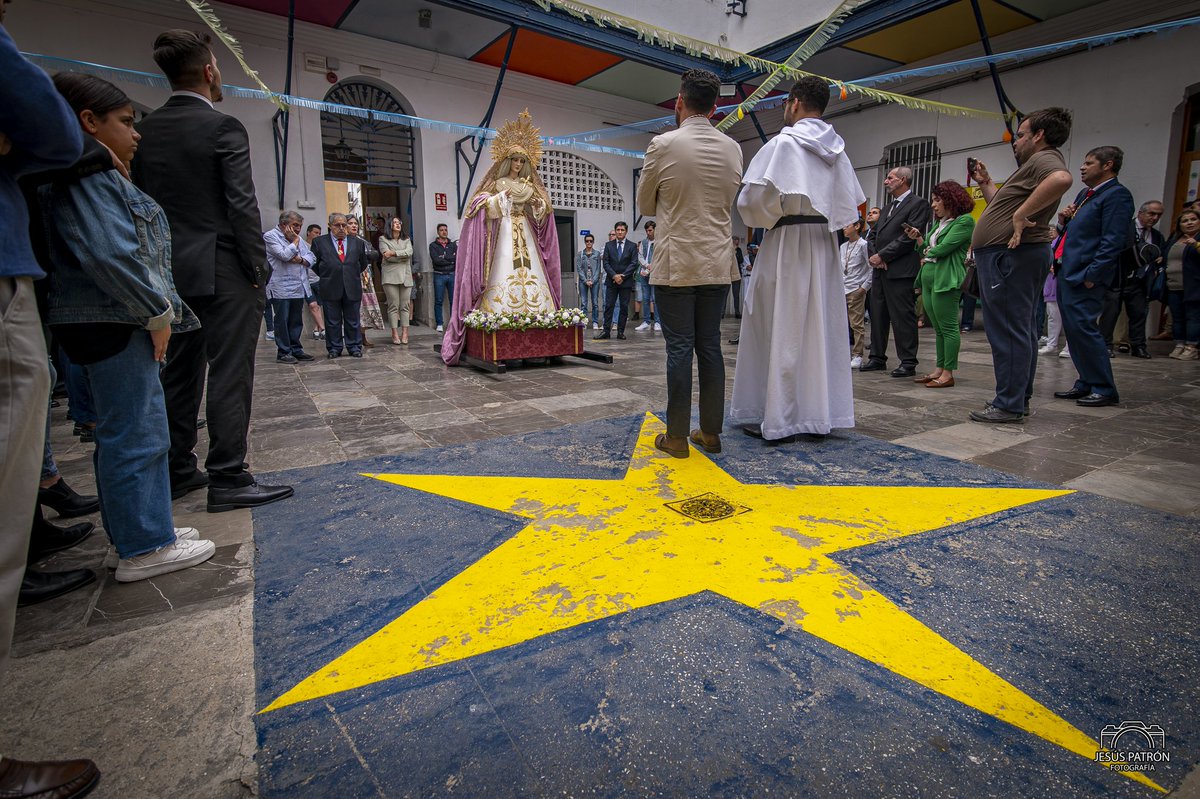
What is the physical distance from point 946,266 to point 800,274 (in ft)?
7.71

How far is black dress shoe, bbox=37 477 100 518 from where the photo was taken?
8.51ft

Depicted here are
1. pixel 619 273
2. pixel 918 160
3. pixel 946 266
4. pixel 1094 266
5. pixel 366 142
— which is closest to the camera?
pixel 1094 266

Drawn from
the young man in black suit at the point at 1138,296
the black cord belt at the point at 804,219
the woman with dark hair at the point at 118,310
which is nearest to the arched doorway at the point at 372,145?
the black cord belt at the point at 804,219

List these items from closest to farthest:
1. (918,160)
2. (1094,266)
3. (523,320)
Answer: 1. (1094,266)
2. (523,320)
3. (918,160)

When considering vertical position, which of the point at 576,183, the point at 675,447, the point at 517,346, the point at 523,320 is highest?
the point at 576,183

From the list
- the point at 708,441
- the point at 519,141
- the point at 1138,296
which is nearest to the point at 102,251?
the point at 708,441

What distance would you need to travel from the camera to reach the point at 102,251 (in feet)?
5.67

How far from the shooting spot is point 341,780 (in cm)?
121

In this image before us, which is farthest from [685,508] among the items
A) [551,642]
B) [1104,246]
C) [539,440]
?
[1104,246]

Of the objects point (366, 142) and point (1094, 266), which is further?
point (366, 142)

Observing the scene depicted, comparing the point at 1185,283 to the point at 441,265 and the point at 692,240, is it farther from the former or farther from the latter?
the point at 441,265

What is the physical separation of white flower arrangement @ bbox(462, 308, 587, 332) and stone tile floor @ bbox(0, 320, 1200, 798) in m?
0.48

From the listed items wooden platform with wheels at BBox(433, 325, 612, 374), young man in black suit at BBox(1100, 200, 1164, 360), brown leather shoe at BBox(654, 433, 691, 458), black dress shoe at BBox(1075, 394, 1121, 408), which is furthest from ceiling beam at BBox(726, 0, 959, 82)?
brown leather shoe at BBox(654, 433, 691, 458)

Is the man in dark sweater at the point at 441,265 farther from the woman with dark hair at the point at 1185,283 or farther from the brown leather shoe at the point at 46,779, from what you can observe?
the woman with dark hair at the point at 1185,283
